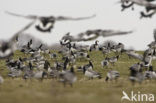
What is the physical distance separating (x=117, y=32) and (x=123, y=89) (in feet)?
35.5

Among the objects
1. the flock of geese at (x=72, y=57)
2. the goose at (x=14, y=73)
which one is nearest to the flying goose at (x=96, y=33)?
the flock of geese at (x=72, y=57)

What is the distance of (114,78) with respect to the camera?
1212 inches

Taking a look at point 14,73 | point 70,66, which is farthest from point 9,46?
point 70,66

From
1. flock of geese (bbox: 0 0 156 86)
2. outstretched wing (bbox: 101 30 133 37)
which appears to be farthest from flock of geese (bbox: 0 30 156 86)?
outstretched wing (bbox: 101 30 133 37)

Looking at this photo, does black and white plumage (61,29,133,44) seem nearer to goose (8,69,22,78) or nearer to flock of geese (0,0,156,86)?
flock of geese (0,0,156,86)

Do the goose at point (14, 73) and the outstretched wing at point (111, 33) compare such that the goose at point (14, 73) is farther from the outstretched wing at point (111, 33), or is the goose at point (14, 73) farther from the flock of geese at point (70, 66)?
the outstretched wing at point (111, 33)

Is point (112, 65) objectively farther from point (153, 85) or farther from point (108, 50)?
point (153, 85)

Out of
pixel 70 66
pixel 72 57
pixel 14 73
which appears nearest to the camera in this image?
pixel 14 73

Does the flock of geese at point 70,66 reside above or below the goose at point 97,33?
below

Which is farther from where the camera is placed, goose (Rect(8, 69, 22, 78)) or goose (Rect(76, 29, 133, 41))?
goose (Rect(8, 69, 22, 78))

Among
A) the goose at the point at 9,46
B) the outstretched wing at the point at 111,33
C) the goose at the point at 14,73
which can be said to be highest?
the outstretched wing at the point at 111,33

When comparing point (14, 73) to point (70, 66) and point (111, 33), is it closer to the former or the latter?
point (70, 66)

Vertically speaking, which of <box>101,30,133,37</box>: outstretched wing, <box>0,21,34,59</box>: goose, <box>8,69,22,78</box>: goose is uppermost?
<box>101,30,133,37</box>: outstretched wing

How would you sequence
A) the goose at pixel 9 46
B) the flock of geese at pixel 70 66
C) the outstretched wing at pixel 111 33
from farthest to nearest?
the flock of geese at pixel 70 66 → the outstretched wing at pixel 111 33 → the goose at pixel 9 46
